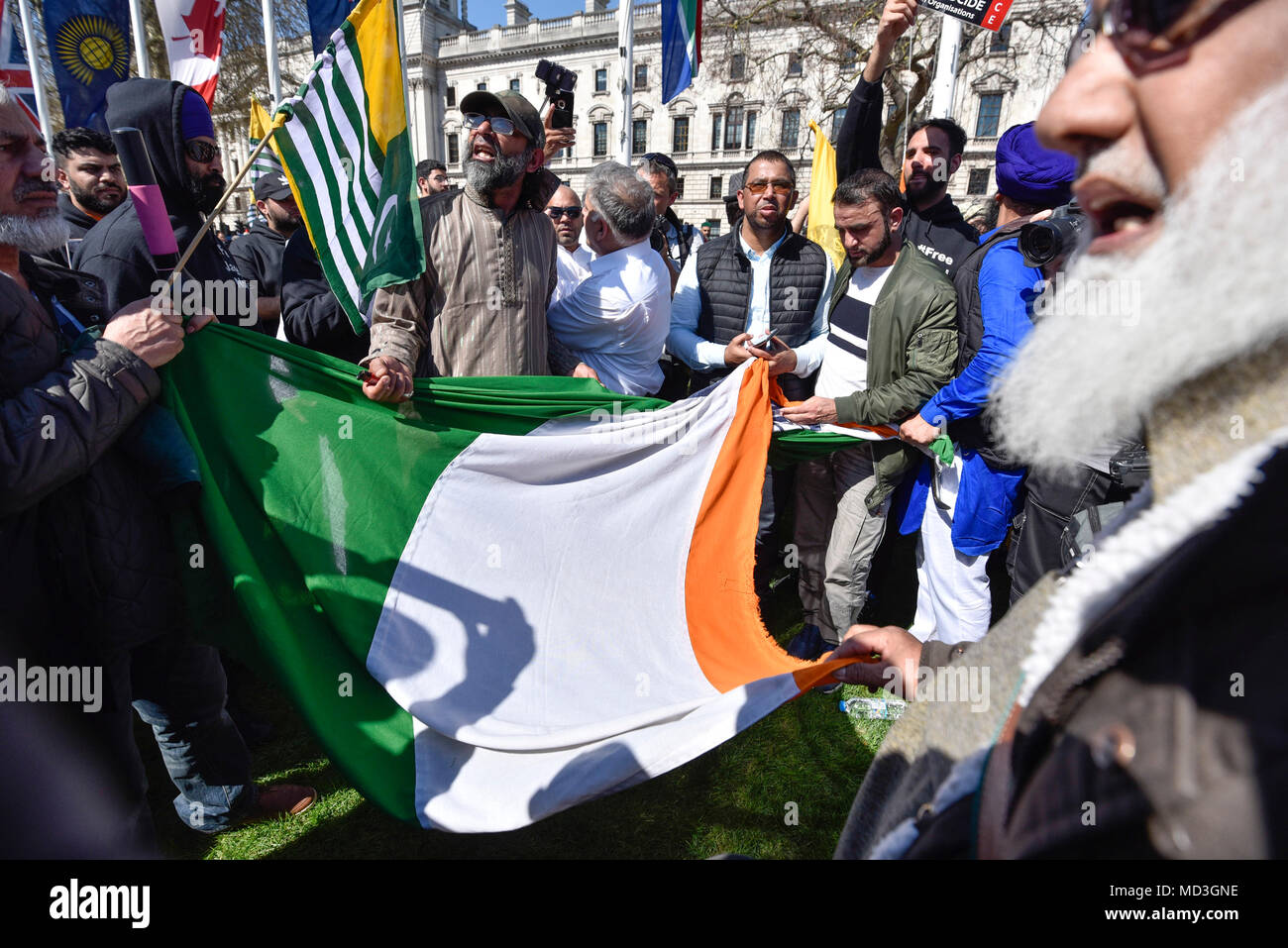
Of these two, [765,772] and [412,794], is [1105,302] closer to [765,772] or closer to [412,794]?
[412,794]

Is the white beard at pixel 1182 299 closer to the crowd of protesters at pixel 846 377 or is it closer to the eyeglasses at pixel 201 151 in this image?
the crowd of protesters at pixel 846 377

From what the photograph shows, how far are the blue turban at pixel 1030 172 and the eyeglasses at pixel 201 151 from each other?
3.73m

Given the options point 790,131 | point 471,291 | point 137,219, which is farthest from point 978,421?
point 790,131

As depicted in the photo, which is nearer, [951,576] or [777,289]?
[951,576]

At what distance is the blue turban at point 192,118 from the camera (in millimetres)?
2908

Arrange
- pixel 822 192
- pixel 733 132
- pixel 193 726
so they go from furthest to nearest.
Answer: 1. pixel 733 132
2. pixel 822 192
3. pixel 193 726

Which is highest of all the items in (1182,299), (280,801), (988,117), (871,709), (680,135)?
(680,135)

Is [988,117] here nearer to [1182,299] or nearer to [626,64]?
[626,64]

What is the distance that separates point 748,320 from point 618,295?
0.91 metres

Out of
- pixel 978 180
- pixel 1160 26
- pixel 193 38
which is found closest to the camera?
pixel 1160 26

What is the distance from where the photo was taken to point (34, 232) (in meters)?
1.93

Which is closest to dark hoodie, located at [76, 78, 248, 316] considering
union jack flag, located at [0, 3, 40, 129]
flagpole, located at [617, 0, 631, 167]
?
flagpole, located at [617, 0, 631, 167]

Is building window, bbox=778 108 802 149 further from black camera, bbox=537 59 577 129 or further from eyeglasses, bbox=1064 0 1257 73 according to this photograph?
eyeglasses, bbox=1064 0 1257 73

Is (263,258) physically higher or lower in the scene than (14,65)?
lower
